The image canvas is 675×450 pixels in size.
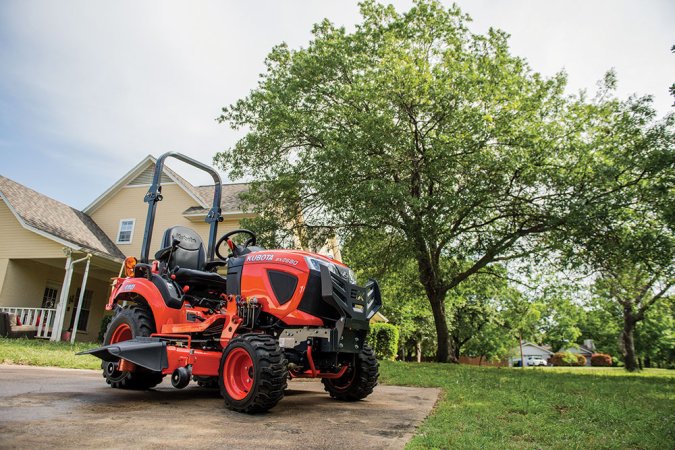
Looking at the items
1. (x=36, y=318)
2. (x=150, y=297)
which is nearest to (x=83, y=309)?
(x=36, y=318)

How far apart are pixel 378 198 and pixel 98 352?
8598mm

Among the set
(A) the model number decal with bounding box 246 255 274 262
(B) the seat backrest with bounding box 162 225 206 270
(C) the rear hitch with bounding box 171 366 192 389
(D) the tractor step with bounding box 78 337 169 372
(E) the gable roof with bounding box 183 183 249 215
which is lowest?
(C) the rear hitch with bounding box 171 366 192 389

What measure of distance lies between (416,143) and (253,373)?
37.0ft

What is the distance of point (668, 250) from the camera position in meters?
13.0

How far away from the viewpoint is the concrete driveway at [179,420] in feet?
12.0

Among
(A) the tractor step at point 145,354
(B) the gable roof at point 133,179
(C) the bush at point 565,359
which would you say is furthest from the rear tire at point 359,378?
(C) the bush at point 565,359

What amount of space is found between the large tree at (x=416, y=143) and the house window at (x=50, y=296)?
8699mm

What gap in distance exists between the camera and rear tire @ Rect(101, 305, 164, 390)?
618 cm

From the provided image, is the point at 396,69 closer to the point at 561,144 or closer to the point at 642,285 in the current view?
the point at 561,144

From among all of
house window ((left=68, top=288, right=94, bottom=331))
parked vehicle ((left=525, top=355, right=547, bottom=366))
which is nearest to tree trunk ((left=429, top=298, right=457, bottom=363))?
house window ((left=68, top=288, right=94, bottom=331))

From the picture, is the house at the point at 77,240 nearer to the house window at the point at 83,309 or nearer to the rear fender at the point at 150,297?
the house window at the point at 83,309

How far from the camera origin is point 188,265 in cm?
688

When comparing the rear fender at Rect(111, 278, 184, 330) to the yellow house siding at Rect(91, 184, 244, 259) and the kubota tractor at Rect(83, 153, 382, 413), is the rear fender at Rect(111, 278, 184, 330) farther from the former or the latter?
the yellow house siding at Rect(91, 184, 244, 259)

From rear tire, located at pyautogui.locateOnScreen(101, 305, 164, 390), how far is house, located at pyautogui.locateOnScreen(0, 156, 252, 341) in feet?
33.7
